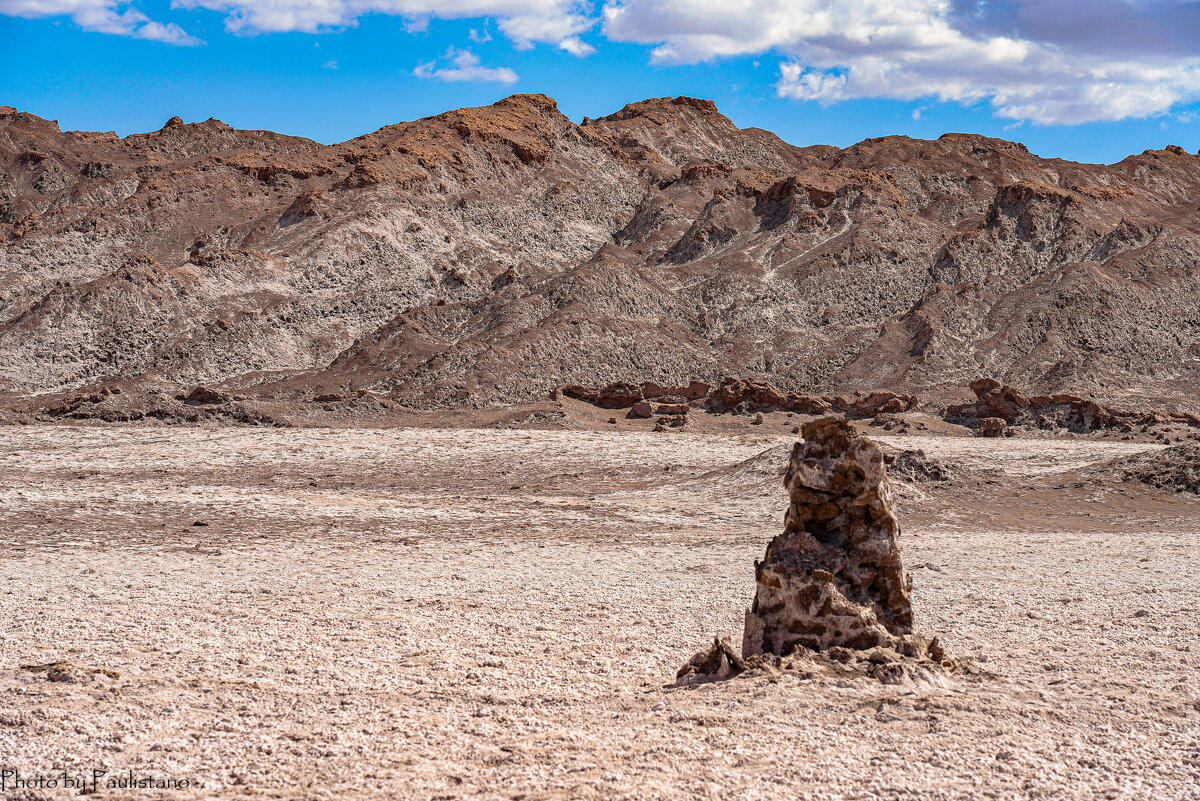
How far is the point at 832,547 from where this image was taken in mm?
7648

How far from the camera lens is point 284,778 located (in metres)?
5.37

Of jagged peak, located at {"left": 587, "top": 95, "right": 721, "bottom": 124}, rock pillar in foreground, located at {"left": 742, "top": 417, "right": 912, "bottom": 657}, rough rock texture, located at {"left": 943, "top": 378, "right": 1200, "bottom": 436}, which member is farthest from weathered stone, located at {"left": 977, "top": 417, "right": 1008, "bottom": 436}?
jagged peak, located at {"left": 587, "top": 95, "right": 721, "bottom": 124}

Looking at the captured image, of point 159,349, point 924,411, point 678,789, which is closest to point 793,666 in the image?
point 678,789

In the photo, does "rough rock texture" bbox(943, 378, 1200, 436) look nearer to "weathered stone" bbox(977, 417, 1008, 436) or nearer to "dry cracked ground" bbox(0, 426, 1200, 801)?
"weathered stone" bbox(977, 417, 1008, 436)

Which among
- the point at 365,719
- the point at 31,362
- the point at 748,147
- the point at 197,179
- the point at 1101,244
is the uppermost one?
the point at 748,147

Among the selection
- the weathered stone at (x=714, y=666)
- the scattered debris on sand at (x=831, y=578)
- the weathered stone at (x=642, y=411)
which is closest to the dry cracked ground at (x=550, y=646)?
the weathered stone at (x=714, y=666)

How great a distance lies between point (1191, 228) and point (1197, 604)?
50400 mm

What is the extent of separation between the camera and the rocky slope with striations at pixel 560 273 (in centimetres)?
4031

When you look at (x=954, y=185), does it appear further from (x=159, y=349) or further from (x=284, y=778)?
(x=284, y=778)

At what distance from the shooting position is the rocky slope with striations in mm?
40312

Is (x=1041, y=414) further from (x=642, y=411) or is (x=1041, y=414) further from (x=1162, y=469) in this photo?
(x=1162, y=469)

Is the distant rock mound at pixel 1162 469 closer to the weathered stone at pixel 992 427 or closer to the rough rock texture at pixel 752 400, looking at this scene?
the weathered stone at pixel 992 427

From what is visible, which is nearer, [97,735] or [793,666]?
[97,735]

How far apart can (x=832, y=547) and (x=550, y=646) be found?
2515 millimetres
